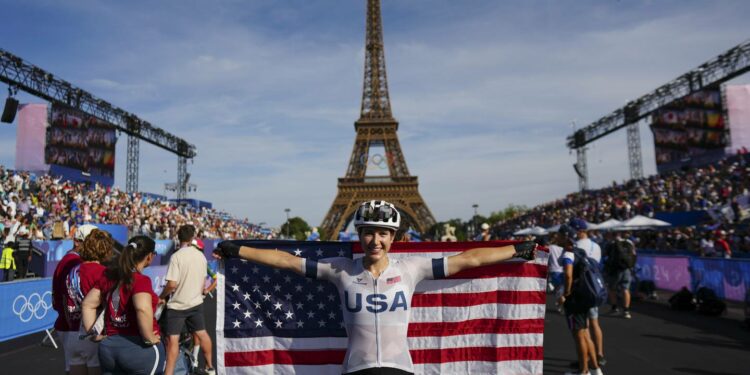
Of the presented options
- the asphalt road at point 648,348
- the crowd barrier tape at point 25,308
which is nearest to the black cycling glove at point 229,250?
the asphalt road at point 648,348

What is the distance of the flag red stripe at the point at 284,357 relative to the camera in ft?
13.4

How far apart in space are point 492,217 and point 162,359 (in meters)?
140

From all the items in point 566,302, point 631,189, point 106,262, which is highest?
point 631,189

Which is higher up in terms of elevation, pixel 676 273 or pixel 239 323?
pixel 239 323

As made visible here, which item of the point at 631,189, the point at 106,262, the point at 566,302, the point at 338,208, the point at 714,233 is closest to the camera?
the point at 106,262

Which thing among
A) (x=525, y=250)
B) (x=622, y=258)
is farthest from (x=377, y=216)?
(x=622, y=258)

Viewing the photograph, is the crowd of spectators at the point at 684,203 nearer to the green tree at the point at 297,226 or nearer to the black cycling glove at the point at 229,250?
the black cycling glove at the point at 229,250

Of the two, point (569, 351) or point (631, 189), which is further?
point (631, 189)

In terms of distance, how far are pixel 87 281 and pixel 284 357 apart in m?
1.72

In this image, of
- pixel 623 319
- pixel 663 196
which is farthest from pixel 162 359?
pixel 663 196

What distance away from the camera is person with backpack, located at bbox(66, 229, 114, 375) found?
4145 millimetres

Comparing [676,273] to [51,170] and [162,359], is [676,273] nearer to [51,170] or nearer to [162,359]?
[162,359]

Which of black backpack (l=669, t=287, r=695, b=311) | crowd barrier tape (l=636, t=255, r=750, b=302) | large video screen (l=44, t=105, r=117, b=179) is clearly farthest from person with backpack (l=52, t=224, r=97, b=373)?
large video screen (l=44, t=105, r=117, b=179)

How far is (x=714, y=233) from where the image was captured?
16781mm
